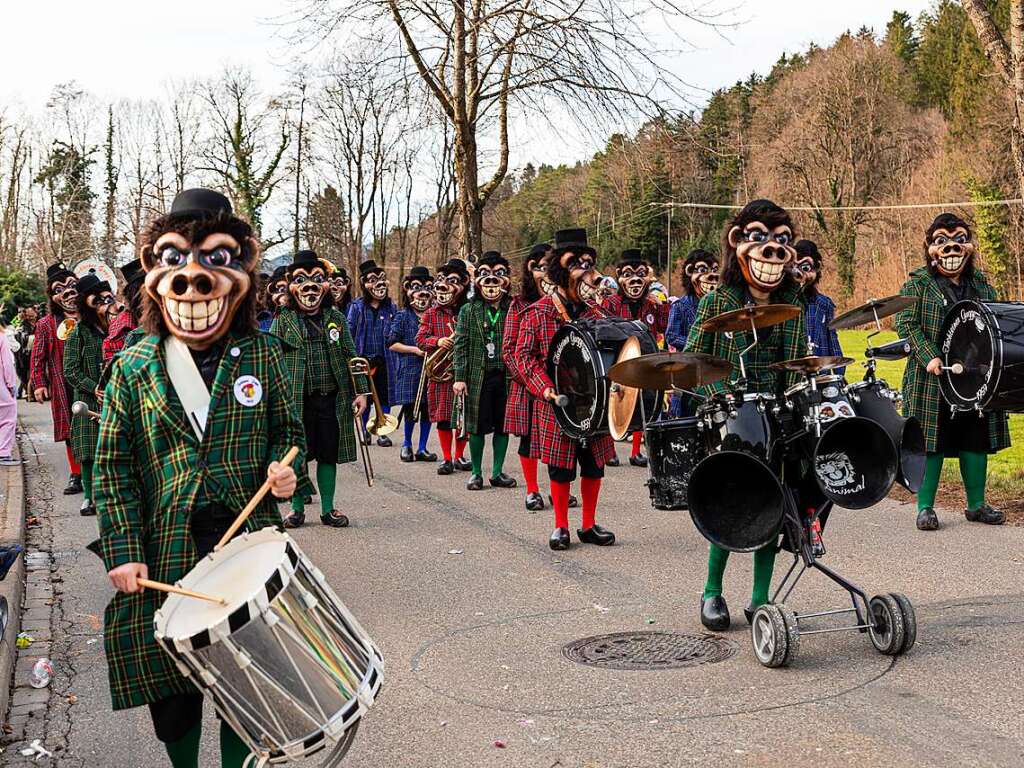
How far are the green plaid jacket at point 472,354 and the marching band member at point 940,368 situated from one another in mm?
3920

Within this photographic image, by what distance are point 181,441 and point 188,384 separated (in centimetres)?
18

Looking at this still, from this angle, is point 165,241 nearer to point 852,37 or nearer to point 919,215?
point 919,215

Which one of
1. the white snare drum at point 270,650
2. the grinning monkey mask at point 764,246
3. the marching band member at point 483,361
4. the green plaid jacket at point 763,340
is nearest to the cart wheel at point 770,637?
the green plaid jacket at point 763,340

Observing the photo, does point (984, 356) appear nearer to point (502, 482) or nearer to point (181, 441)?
point (502, 482)

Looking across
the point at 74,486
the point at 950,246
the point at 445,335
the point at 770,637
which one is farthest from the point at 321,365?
the point at 770,637

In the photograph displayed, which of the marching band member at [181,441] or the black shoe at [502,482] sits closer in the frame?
the marching band member at [181,441]

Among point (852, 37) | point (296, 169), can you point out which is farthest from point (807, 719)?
point (852, 37)

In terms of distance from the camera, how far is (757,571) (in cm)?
585

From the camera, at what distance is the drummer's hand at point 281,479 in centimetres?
375

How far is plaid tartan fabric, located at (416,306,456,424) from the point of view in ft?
40.4

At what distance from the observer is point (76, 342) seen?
34.1ft

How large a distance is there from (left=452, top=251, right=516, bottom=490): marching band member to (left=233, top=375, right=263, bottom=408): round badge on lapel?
7228 mm

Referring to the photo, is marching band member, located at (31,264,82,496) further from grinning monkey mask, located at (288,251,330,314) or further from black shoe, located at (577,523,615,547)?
black shoe, located at (577,523,615,547)

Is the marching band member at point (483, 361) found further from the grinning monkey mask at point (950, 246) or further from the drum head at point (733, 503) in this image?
the drum head at point (733, 503)
